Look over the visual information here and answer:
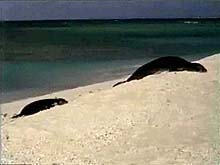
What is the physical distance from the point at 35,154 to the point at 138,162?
0.71m

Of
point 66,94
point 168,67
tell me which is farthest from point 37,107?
point 168,67

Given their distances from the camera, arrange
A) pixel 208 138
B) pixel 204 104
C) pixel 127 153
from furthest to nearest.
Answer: pixel 204 104, pixel 208 138, pixel 127 153

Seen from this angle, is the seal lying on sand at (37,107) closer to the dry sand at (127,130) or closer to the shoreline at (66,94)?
the shoreline at (66,94)

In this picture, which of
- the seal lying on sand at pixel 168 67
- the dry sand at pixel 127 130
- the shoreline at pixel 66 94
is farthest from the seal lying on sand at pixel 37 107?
the seal lying on sand at pixel 168 67

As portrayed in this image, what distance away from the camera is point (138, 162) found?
4469mm

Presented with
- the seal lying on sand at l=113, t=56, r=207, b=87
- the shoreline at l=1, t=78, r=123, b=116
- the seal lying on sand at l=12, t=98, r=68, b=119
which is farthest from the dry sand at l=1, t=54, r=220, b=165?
the seal lying on sand at l=113, t=56, r=207, b=87

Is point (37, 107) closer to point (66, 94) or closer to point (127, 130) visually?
point (127, 130)

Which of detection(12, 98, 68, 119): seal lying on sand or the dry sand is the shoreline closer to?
detection(12, 98, 68, 119): seal lying on sand

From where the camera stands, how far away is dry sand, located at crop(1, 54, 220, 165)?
4523 mm

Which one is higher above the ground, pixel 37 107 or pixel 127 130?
pixel 127 130

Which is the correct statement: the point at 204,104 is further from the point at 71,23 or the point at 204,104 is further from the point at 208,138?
the point at 71,23

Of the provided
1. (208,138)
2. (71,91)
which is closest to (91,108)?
(208,138)

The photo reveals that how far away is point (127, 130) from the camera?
538 cm

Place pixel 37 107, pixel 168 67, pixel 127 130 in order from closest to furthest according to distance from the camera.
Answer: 1. pixel 127 130
2. pixel 37 107
3. pixel 168 67
